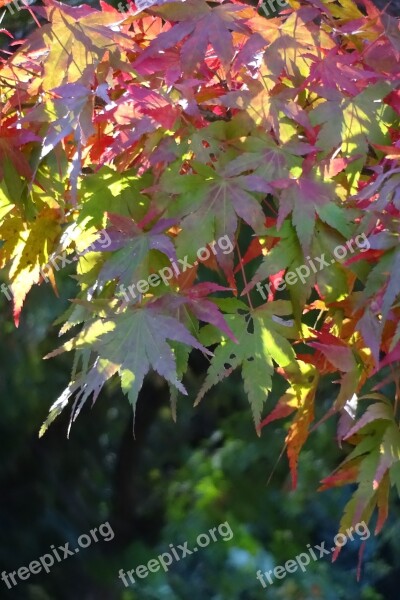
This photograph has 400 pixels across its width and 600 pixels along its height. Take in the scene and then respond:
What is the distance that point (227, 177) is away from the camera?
0.86m

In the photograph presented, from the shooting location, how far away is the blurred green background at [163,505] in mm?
3107

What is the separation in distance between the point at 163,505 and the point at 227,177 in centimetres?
280

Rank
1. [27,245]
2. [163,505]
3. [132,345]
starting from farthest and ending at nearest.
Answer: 1. [163,505]
2. [27,245]
3. [132,345]

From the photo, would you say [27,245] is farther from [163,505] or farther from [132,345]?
[163,505]

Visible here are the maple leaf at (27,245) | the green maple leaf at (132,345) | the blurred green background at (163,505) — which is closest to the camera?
the green maple leaf at (132,345)

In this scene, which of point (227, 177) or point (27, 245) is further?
point (27, 245)

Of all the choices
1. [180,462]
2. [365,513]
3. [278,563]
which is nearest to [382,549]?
[278,563]

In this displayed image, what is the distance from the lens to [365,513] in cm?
96

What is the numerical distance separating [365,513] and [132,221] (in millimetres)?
406

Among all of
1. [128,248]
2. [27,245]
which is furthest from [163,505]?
[128,248]

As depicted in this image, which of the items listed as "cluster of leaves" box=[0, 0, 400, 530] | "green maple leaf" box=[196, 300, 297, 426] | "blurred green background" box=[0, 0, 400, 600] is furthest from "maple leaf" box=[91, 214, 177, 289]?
"blurred green background" box=[0, 0, 400, 600]

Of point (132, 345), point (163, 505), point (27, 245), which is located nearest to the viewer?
point (132, 345)

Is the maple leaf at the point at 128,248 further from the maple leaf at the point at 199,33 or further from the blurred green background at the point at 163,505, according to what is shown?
the blurred green background at the point at 163,505

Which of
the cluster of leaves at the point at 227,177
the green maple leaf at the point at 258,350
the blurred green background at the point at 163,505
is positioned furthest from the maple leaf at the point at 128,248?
the blurred green background at the point at 163,505
